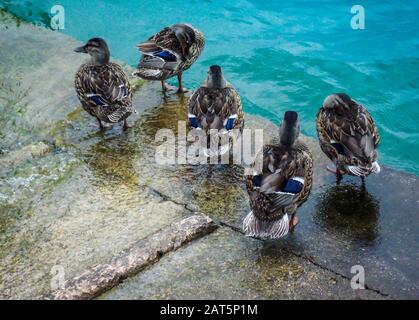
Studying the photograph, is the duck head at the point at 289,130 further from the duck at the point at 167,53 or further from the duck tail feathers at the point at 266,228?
the duck at the point at 167,53

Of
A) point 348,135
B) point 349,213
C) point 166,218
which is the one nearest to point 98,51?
point 166,218

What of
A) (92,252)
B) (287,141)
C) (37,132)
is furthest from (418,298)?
(37,132)

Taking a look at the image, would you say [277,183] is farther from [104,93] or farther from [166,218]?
[104,93]

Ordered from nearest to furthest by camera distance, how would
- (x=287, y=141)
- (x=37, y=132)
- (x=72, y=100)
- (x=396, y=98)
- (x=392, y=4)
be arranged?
(x=287, y=141) → (x=37, y=132) → (x=72, y=100) → (x=396, y=98) → (x=392, y=4)

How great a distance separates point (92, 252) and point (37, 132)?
2.26m

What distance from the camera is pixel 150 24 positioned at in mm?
11734

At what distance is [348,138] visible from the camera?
15.7 feet

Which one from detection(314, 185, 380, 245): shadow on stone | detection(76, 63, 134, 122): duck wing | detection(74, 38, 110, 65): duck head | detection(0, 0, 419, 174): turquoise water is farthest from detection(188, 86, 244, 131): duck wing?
detection(0, 0, 419, 174): turquoise water

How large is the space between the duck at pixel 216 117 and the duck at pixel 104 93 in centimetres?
81

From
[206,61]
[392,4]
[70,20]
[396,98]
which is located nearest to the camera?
[396,98]

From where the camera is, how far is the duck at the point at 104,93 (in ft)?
18.9

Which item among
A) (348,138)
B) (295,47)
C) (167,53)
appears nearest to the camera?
(348,138)

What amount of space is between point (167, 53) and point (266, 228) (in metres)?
3.31

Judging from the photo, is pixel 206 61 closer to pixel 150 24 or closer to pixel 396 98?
pixel 150 24
